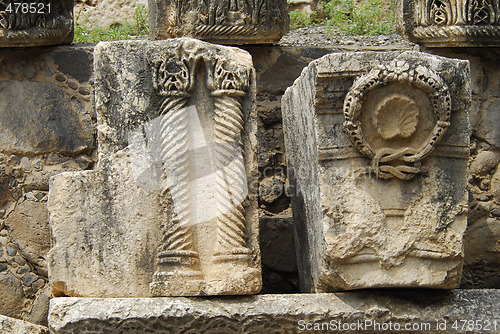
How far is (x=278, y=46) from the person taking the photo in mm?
5328

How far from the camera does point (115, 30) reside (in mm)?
6148

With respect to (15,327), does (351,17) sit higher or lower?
higher

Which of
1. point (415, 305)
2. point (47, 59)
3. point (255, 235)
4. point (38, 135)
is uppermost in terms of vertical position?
point (47, 59)

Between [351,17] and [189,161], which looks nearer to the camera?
[189,161]

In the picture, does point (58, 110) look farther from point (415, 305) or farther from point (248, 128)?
point (415, 305)

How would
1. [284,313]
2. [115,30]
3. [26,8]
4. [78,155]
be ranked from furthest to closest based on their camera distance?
[115,30]
[78,155]
[26,8]
[284,313]

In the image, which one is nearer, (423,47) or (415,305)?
(415,305)

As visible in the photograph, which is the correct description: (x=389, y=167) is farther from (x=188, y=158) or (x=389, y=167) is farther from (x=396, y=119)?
(x=188, y=158)

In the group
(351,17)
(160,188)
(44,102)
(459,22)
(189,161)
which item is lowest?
(160,188)

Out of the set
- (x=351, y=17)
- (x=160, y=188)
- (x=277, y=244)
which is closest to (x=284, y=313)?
(x=160, y=188)

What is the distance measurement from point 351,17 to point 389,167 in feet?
8.40

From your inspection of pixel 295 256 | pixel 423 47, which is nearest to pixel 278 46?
pixel 423 47

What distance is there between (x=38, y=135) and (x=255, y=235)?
171cm

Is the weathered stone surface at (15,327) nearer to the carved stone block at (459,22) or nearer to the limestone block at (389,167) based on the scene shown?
the limestone block at (389,167)
